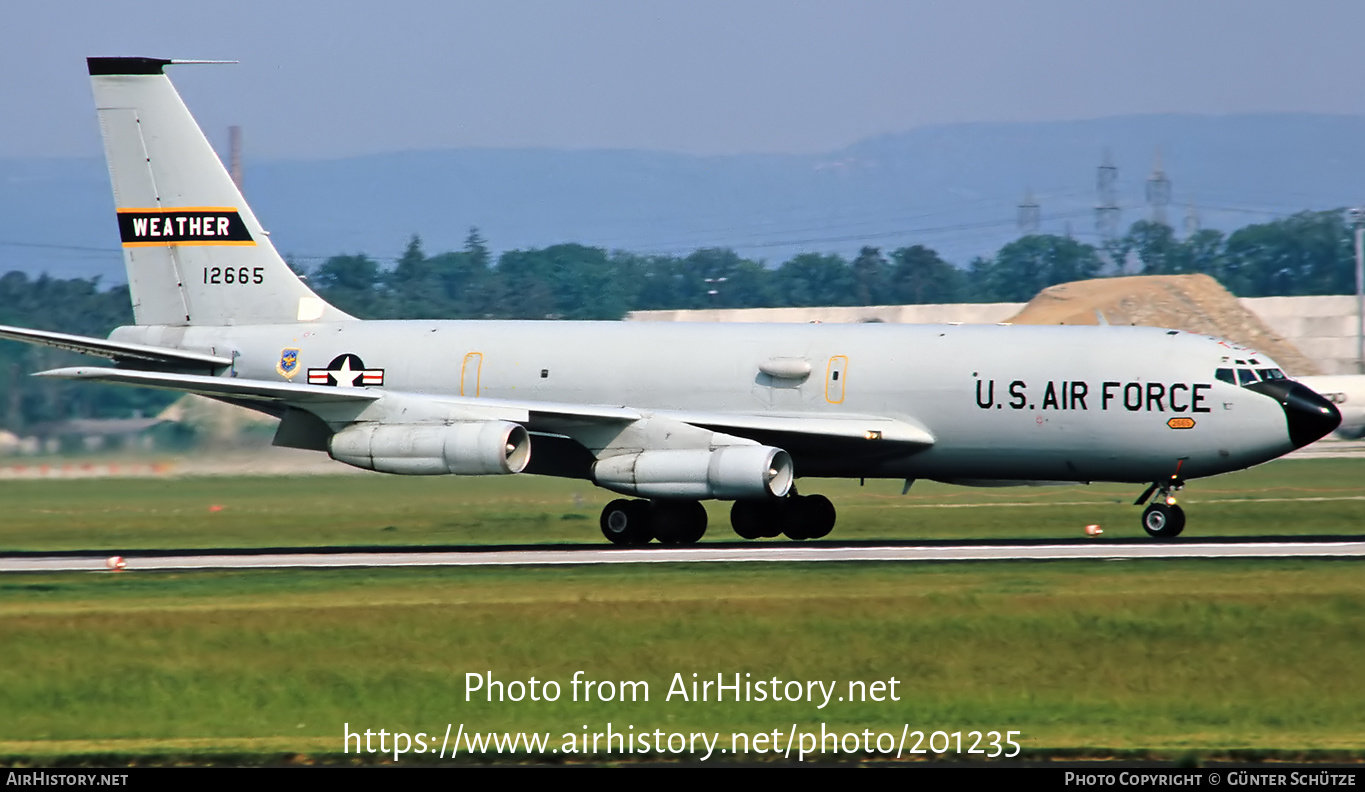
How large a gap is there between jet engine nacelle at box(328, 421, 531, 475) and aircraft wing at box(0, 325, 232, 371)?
6.00 m

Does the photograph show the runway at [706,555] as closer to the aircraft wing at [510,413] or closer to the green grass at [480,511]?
the aircraft wing at [510,413]

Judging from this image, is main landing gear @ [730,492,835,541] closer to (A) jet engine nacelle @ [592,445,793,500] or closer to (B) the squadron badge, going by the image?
(A) jet engine nacelle @ [592,445,793,500]

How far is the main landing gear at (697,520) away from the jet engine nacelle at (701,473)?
2.97 feet

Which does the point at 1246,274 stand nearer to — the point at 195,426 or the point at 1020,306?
the point at 1020,306

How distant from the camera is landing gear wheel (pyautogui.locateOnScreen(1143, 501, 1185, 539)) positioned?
32.6m

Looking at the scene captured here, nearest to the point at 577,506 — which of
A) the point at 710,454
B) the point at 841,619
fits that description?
the point at 710,454

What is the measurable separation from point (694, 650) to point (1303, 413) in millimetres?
15501

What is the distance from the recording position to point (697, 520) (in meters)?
33.8

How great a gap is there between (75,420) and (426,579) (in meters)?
26.1

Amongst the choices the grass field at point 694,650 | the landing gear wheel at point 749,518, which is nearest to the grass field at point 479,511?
the landing gear wheel at point 749,518

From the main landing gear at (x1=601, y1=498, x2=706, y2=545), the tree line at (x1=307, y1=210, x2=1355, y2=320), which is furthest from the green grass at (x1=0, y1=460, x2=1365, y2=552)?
the tree line at (x1=307, y1=210, x2=1355, y2=320)

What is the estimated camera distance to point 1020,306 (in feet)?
299

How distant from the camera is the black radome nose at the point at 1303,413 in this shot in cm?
3167

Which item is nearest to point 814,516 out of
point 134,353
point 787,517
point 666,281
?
point 787,517
